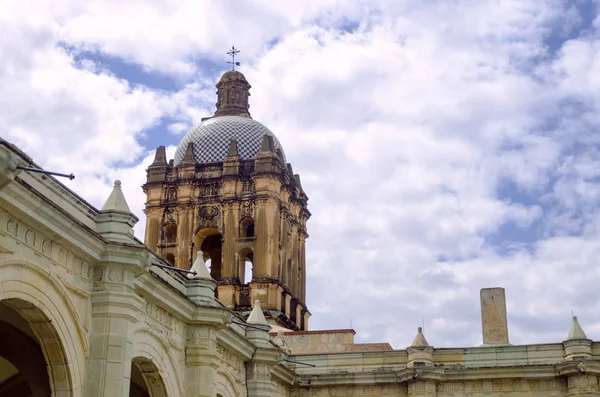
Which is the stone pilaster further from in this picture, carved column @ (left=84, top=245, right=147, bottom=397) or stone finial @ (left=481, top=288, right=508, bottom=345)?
stone finial @ (left=481, top=288, right=508, bottom=345)

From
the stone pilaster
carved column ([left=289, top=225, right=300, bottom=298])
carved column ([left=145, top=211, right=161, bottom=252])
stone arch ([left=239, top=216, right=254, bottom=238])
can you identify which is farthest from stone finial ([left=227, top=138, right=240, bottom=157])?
the stone pilaster

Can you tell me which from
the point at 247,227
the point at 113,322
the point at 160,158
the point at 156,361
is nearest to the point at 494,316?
the point at 247,227

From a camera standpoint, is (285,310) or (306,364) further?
(285,310)

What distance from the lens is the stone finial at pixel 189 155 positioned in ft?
126

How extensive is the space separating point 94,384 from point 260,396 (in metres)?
9.46

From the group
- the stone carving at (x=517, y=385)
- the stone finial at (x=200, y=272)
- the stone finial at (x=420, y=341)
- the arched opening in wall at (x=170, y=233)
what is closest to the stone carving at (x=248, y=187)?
the arched opening in wall at (x=170, y=233)

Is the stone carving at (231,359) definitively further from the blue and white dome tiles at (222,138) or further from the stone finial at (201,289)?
the blue and white dome tiles at (222,138)

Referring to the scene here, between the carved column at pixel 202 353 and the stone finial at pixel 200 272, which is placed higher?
the stone finial at pixel 200 272

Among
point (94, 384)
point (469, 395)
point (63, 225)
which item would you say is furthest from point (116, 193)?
point (469, 395)

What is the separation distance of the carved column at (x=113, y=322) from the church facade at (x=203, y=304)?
3cm

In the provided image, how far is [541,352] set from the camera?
28.2 metres

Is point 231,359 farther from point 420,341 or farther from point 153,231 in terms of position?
point 153,231

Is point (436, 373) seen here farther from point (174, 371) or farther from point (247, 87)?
point (247, 87)

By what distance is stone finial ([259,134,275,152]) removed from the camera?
37.7 meters
